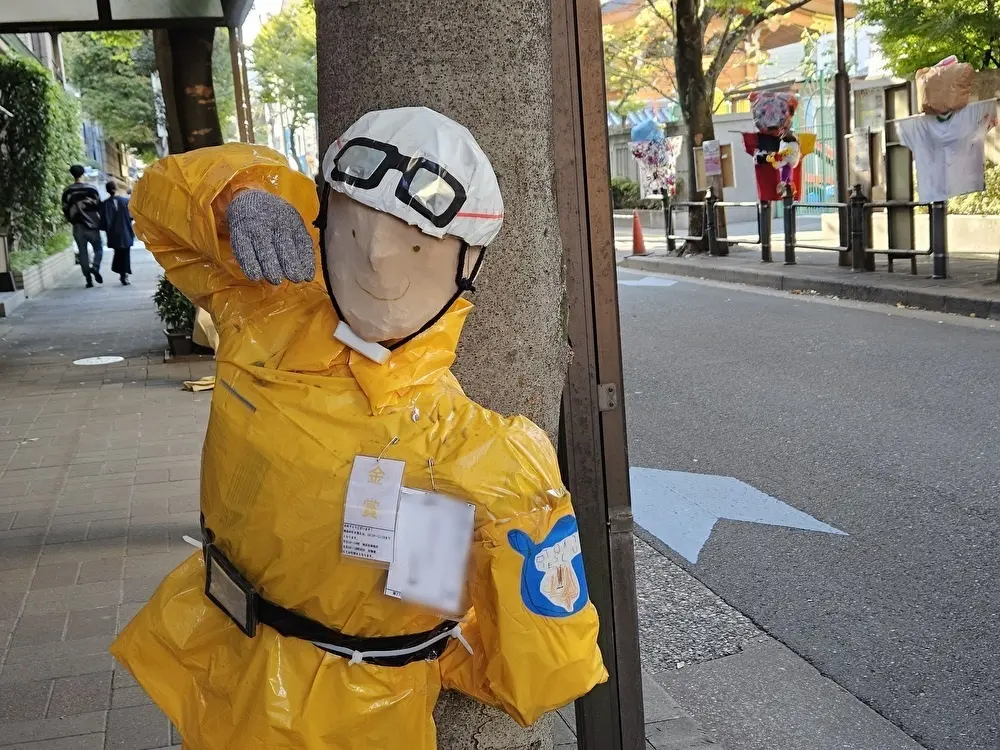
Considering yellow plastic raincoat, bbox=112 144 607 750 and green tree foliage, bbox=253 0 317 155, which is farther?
green tree foliage, bbox=253 0 317 155

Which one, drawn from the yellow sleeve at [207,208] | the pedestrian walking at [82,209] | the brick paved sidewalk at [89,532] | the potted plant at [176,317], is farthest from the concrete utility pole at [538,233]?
the pedestrian walking at [82,209]

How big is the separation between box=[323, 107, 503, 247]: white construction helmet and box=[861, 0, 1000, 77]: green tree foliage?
50.6ft

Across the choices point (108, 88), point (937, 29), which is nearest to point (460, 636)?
point (937, 29)

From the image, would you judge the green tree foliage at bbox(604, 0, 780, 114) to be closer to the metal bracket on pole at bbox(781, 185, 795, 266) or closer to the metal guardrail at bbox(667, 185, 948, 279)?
the metal guardrail at bbox(667, 185, 948, 279)

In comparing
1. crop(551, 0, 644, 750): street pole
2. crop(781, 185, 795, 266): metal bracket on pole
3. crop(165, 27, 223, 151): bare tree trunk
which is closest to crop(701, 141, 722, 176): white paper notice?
crop(781, 185, 795, 266): metal bracket on pole

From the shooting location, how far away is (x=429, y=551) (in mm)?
1663

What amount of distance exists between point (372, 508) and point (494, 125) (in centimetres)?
84

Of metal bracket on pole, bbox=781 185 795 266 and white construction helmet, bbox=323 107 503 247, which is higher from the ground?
white construction helmet, bbox=323 107 503 247

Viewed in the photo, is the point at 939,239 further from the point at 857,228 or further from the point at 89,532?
the point at 89,532

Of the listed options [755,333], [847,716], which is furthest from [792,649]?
[755,333]

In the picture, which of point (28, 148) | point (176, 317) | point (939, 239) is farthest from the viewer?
point (28, 148)

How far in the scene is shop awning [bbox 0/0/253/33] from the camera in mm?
8953

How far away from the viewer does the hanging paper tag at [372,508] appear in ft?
5.45

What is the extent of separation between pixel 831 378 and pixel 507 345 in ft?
21.2
